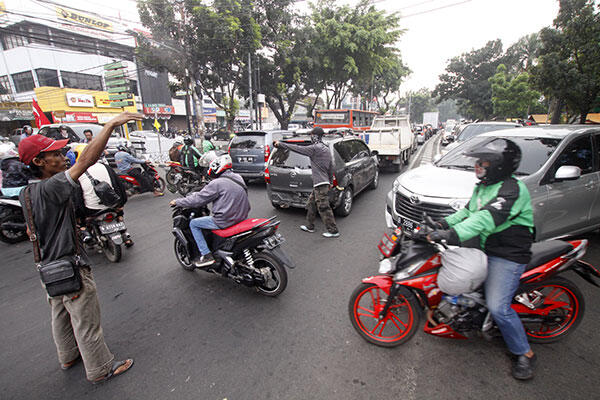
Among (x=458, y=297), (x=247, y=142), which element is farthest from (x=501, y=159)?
(x=247, y=142)

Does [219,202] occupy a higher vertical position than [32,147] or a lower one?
lower

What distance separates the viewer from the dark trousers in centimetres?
749

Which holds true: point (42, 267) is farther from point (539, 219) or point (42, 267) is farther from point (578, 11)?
point (578, 11)

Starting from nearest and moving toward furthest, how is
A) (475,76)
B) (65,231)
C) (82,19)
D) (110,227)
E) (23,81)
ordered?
1. (65,231)
2. (110,227)
3. (23,81)
4. (82,19)
5. (475,76)

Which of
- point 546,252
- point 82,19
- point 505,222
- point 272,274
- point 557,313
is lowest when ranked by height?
point 272,274

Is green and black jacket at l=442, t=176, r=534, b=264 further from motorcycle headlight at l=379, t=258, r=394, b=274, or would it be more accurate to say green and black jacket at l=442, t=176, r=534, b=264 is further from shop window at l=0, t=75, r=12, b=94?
shop window at l=0, t=75, r=12, b=94

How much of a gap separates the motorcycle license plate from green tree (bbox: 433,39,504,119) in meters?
41.4

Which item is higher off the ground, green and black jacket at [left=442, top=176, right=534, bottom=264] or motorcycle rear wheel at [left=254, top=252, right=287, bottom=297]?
green and black jacket at [left=442, top=176, right=534, bottom=264]

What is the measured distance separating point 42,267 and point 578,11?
14393 millimetres

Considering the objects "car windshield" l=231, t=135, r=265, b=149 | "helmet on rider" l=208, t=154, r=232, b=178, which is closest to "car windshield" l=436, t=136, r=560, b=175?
"helmet on rider" l=208, t=154, r=232, b=178

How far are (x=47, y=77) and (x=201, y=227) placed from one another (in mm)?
34023

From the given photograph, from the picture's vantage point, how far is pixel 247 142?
8945mm

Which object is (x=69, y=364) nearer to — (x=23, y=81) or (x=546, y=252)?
(x=546, y=252)

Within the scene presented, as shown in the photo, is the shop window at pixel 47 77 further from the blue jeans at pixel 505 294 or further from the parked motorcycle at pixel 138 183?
the blue jeans at pixel 505 294
